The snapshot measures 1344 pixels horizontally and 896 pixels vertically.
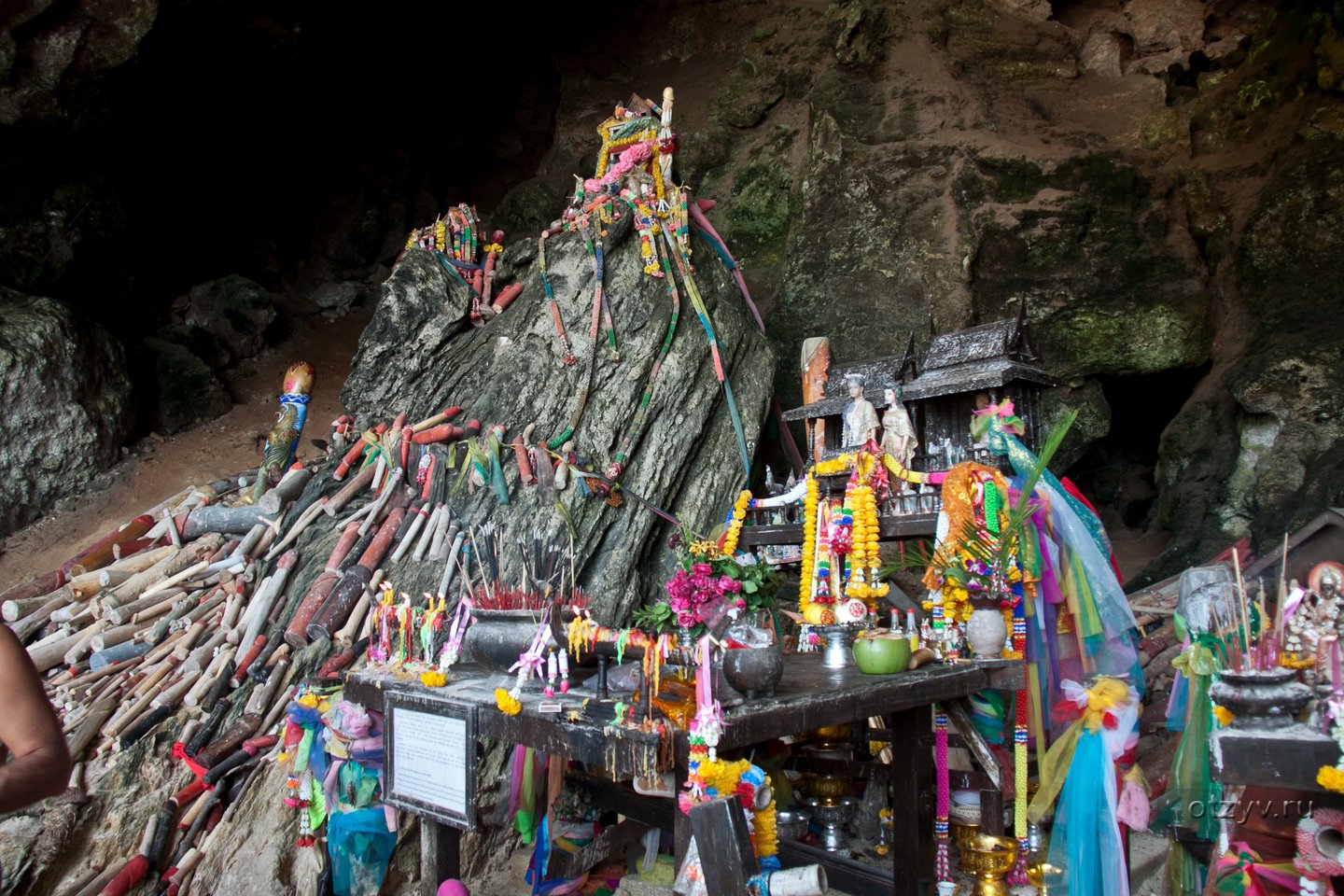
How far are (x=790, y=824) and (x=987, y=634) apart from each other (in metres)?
1.85

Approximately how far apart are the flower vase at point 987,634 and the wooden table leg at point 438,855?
3348mm

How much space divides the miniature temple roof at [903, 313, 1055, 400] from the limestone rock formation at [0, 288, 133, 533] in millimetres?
11507

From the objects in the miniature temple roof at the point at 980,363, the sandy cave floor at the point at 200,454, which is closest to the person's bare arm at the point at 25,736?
the miniature temple roof at the point at 980,363

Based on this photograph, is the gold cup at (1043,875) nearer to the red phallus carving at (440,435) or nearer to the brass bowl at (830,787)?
the brass bowl at (830,787)

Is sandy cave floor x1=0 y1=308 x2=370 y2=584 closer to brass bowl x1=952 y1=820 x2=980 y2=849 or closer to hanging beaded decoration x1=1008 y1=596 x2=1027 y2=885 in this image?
brass bowl x1=952 y1=820 x2=980 y2=849

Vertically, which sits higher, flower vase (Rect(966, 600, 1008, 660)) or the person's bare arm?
the person's bare arm

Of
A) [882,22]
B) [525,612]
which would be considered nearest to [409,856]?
[525,612]

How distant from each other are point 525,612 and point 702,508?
5945 millimetres

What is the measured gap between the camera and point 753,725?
3.42 metres

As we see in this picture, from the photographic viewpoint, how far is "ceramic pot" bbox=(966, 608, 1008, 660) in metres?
5.55

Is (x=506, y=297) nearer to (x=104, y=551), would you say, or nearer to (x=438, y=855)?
(x=104, y=551)

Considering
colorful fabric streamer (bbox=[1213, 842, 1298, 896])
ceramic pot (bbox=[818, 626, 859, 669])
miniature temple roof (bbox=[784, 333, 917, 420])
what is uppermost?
miniature temple roof (bbox=[784, 333, 917, 420])

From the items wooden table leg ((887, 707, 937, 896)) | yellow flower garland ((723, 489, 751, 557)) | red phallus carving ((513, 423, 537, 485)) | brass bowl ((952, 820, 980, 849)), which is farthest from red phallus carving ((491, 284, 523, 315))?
brass bowl ((952, 820, 980, 849))

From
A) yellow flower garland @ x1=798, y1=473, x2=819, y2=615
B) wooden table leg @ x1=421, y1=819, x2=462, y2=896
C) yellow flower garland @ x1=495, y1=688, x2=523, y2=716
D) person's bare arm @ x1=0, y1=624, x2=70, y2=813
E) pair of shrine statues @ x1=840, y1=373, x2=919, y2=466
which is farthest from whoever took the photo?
pair of shrine statues @ x1=840, y1=373, x2=919, y2=466
